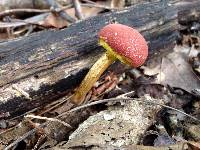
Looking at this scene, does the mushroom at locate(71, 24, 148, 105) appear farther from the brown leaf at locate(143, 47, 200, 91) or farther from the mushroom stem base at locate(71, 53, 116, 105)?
the brown leaf at locate(143, 47, 200, 91)

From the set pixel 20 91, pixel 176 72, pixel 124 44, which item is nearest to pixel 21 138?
pixel 20 91

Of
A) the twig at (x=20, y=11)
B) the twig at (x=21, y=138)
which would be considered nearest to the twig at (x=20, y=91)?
the twig at (x=21, y=138)

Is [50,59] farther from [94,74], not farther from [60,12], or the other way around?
[60,12]

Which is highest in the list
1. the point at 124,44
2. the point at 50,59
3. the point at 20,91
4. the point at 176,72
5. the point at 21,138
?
the point at 124,44

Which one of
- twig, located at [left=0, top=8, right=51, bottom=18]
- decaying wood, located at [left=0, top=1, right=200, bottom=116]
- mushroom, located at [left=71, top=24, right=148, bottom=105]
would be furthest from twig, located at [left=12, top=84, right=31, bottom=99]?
twig, located at [left=0, top=8, right=51, bottom=18]

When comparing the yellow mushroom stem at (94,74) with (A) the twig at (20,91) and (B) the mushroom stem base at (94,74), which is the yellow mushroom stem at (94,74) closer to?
(B) the mushroom stem base at (94,74)

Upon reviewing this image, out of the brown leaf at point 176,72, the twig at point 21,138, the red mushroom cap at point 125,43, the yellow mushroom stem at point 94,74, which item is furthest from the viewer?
the brown leaf at point 176,72

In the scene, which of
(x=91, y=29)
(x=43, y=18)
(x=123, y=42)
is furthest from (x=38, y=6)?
(x=123, y=42)
